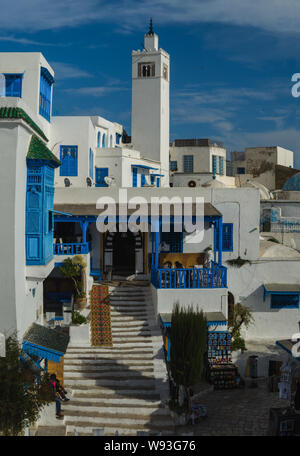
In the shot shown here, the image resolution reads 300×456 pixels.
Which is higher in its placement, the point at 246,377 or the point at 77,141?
the point at 77,141

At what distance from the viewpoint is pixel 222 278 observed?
18281mm

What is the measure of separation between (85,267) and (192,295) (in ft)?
14.1

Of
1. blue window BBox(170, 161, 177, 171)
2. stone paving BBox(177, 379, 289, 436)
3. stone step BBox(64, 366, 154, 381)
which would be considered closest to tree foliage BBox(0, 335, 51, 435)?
stone step BBox(64, 366, 154, 381)

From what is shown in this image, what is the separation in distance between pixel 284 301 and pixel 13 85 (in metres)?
13.7

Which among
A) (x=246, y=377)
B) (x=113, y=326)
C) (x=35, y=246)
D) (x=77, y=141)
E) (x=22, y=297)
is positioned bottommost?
(x=246, y=377)

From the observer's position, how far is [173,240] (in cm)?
2225

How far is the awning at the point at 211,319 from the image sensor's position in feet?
55.3

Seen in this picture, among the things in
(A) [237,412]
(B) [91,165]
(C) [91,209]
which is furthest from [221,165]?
(A) [237,412]

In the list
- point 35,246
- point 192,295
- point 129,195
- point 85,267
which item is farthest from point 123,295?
point 35,246

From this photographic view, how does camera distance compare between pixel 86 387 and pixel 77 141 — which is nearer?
pixel 86 387

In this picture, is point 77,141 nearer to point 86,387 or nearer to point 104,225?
point 104,225

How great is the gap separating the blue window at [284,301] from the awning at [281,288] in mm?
339

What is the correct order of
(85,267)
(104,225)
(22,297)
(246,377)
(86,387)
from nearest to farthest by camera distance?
1. (22,297)
2. (86,387)
3. (246,377)
4. (85,267)
5. (104,225)

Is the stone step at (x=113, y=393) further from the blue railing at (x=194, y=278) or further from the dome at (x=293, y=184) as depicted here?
the dome at (x=293, y=184)
